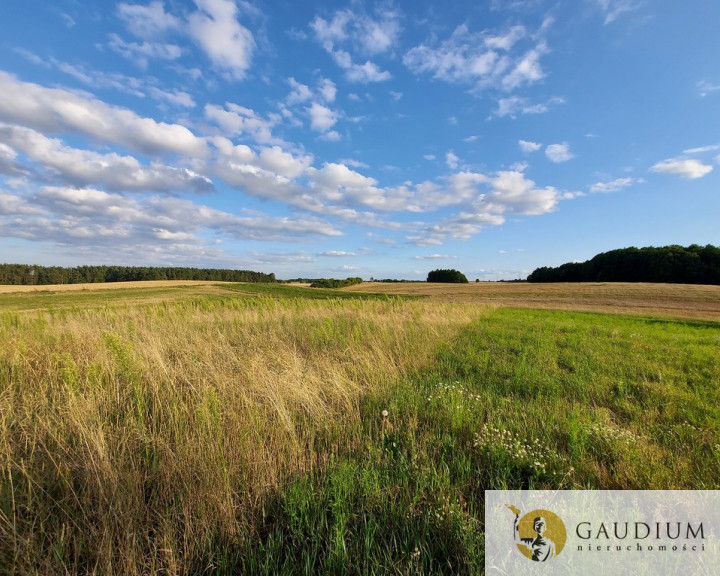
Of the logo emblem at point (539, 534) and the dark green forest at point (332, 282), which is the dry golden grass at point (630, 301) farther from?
the dark green forest at point (332, 282)

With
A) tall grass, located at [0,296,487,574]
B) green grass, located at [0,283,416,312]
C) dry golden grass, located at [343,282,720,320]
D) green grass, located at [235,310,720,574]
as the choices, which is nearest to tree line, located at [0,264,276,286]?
green grass, located at [0,283,416,312]

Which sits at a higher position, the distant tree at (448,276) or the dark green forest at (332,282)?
the distant tree at (448,276)

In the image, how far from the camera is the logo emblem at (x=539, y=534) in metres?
2.09

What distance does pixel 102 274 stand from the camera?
9962cm

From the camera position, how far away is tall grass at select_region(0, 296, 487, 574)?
1925mm

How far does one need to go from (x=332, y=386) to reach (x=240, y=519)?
92.2 inches

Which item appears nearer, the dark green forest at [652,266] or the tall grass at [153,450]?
the tall grass at [153,450]

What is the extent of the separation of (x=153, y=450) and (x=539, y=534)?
3.47 metres

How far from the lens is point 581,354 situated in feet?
25.0

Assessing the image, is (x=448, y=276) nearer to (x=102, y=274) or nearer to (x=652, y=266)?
(x=652, y=266)

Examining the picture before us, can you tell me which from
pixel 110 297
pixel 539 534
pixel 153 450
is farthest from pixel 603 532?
pixel 110 297

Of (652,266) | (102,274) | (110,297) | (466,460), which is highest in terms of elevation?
(652,266)

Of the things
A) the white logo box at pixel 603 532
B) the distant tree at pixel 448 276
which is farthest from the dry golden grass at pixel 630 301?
the distant tree at pixel 448 276

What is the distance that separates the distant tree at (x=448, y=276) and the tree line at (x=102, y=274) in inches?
2787
